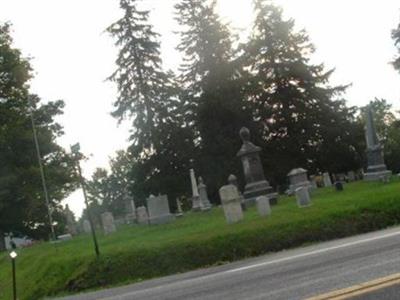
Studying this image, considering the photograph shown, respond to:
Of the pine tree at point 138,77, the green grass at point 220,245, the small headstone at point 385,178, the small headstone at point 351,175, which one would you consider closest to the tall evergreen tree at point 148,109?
the pine tree at point 138,77

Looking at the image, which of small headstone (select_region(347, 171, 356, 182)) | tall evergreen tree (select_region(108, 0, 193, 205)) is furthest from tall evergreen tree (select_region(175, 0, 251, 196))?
small headstone (select_region(347, 171, 356, 182))

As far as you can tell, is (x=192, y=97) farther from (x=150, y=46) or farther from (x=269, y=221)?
(x=269, y=221)

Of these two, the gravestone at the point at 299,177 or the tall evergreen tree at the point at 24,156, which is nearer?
the gravestone at the point at 299,177

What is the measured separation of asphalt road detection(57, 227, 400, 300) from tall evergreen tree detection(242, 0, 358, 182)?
3172cm

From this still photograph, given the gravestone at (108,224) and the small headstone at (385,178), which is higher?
the gravestone at (108,224)

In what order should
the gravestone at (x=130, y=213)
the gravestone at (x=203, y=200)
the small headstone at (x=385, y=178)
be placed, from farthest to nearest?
the gravestone at (x=130, y=213), the gravestone at (x=203, y=200), the small headstone at (x=385, y=178)

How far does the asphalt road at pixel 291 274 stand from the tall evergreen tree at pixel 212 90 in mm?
31011

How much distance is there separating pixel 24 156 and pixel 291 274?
3418cm

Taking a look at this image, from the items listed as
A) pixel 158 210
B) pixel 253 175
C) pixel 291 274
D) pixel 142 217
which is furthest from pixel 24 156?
pixel 291 274

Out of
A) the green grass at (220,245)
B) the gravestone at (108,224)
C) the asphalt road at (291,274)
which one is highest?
the gravestone at (108,224)

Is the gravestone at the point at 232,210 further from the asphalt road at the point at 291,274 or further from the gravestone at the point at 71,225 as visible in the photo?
the gravestone at the point at 71,225

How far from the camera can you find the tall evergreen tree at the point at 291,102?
4638 cm

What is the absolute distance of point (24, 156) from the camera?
41.5 m

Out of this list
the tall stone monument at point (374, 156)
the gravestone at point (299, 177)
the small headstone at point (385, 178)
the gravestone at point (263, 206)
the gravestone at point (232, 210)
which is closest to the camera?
the gravestone at point (232, 210)
